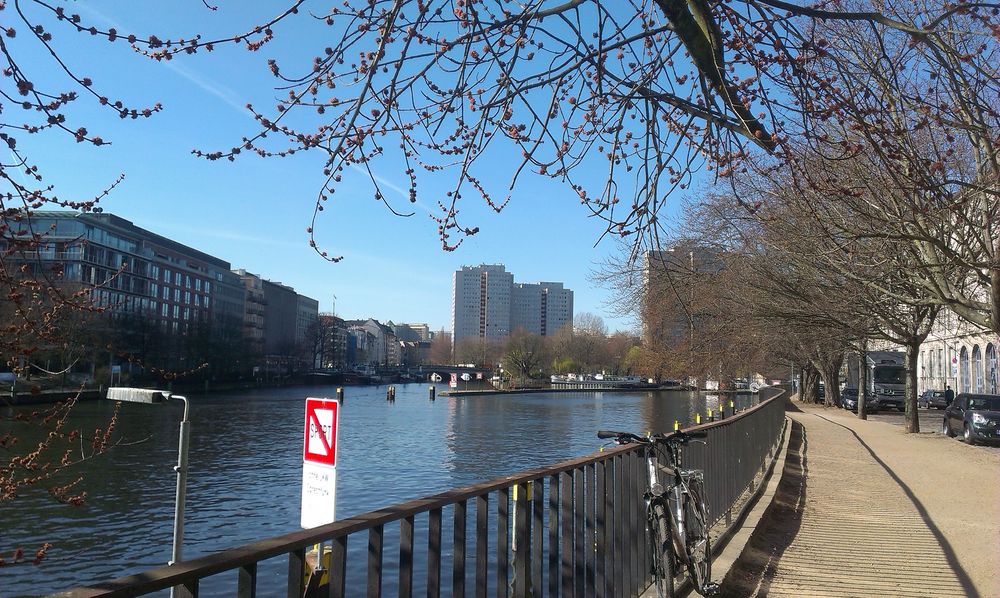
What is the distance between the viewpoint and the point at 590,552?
477 centimetres

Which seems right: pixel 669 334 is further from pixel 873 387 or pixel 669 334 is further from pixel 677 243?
pixel 873 387

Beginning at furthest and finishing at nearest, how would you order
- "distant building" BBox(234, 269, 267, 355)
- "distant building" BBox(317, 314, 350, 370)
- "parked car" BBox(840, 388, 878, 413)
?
"distant building" BBox(317, 314, 350, 370) < "distant building" BBox(234, 269, 267, 355) < "parked car" BBox(840, 388, 878, 413)

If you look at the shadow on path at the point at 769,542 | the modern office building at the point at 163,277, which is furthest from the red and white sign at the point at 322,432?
the modern office building at the point at 163,277

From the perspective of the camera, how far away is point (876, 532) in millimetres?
8641

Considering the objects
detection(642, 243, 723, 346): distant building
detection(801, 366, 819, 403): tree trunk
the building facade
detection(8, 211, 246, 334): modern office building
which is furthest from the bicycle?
detection(8, 211, 246, 334): modern office building

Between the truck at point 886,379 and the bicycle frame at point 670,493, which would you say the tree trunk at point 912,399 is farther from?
the bicycle frame at point 670,493

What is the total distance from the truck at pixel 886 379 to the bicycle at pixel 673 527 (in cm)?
4192

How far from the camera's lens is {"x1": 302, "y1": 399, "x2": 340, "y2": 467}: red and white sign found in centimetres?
818

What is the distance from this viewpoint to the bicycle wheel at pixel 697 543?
5340 mm

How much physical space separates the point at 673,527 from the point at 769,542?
3.34 metres

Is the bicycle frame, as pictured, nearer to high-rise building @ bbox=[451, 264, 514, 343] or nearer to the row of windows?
the row of windows

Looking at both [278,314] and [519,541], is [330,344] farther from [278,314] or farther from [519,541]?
[519,541]

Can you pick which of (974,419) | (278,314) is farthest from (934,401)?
(278,314)

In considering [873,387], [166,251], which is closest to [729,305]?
[873,387]
